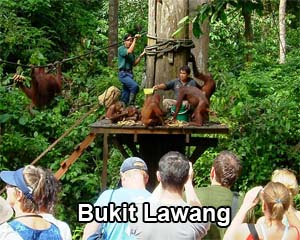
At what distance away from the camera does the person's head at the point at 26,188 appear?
2934 millimetres

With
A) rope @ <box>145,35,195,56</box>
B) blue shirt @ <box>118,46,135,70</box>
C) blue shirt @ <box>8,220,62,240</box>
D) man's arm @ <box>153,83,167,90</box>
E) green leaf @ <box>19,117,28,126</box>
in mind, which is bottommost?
blue shirt @ <box>8,220,62,240</box>

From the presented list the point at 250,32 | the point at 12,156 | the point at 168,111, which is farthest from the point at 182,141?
the point at 250,32

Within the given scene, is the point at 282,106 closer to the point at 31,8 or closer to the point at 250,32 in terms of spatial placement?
the point at 31,8

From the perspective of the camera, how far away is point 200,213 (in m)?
3.41

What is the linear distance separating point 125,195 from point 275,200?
78 cm

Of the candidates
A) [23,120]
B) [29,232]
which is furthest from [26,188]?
[23,120]

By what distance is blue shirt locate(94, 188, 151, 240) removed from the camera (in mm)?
3434

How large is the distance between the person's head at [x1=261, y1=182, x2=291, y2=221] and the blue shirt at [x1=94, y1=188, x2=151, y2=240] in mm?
631

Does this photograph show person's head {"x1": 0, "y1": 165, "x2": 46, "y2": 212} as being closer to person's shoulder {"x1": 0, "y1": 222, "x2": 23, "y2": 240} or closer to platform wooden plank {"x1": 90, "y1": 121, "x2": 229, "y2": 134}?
person's shoulder {"x1": 0, "y1": 222, "x2": 23, "y2": 240}

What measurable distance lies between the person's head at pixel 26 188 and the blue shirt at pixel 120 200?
1.74ft

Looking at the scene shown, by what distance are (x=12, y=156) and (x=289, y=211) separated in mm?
6555

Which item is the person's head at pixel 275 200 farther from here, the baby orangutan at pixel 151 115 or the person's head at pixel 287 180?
the baby orangutan at pixel 151 115

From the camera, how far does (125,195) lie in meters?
3.46

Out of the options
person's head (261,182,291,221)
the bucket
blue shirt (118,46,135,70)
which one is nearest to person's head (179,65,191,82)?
the bucket
